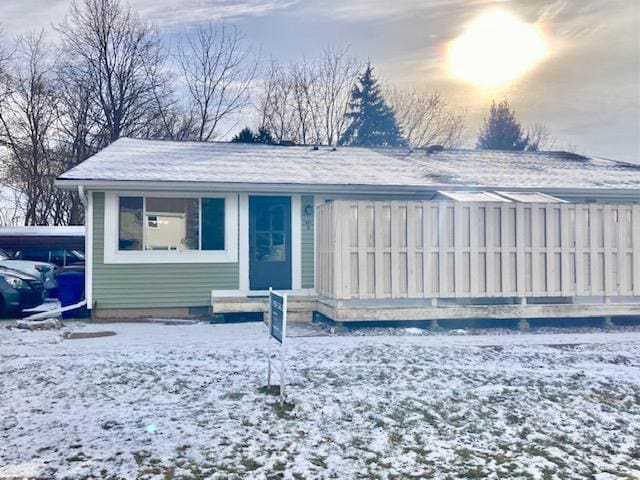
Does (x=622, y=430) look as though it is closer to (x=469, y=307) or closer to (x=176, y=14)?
(x=469, y=307)

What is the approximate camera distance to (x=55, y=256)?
582 inches

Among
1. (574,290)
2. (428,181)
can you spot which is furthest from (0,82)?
(574,290)

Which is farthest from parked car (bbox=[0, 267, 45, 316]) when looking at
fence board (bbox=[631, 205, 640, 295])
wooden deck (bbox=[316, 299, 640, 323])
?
fence board (bbox=[631, 205, 640, 295])

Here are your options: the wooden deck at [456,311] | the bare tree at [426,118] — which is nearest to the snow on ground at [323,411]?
the wooden deck at [456,311]

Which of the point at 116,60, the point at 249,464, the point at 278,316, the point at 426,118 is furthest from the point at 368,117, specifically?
the point at 249,464

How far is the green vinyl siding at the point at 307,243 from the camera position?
1062cm

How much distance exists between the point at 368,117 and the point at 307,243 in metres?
22.0

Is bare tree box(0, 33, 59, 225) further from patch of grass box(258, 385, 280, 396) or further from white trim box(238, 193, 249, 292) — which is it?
patch of grass box(258, 385, 280, 396)

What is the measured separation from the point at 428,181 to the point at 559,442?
7345 mm

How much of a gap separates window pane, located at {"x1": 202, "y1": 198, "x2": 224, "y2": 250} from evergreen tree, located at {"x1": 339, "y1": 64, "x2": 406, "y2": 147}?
70.4ft

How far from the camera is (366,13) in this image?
13.1 meters

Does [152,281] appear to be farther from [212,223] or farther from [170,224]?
[212,223]

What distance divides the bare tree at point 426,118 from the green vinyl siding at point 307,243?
2381 cm

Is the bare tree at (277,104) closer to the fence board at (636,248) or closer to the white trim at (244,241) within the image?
the white trim at (244,241)
